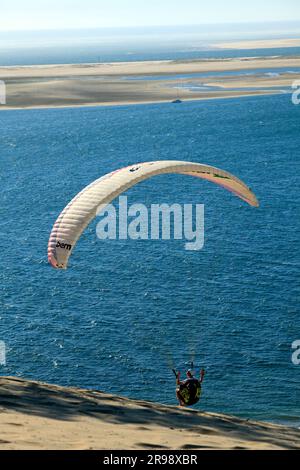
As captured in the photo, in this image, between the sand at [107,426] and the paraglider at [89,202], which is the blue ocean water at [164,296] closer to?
the sand at [107,426]

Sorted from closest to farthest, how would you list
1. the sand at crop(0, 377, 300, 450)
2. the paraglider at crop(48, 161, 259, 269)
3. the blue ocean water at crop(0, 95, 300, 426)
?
the sand at crop(0, 377, 300, 450) < the paraglider at crop(48, 161, 259, 269) < the blue ocean water at crop(0, 95, 300, 426)

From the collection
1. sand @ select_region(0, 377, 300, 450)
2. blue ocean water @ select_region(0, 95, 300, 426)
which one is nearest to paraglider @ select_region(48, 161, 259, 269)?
sand @ select_region(0, 377, 300, 450)

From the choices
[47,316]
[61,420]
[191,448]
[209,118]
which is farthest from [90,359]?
[209,118]

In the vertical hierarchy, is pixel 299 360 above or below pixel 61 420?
above

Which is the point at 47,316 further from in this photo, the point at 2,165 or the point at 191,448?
the point at 2,165

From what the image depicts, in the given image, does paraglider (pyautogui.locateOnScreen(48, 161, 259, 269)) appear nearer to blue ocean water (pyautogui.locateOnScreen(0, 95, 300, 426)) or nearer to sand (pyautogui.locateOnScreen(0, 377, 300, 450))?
sand (pyautogui.locateOnScreen(0, 377, 300, 450))

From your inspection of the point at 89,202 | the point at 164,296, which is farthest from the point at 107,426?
the point at 164,296
